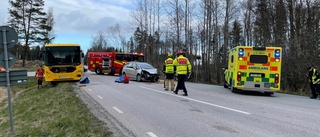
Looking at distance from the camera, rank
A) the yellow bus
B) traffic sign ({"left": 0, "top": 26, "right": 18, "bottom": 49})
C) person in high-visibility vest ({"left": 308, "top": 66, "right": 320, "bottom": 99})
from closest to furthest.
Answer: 1. traffic sign ({"left": 0, "top": 26, "right": 18, "bottom": 49})
2. person in high-visibility vest ({"left": 308, "top": 66, "right": 320, "bottom": 99})
3. the yellow bus

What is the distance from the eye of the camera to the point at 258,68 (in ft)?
48.3

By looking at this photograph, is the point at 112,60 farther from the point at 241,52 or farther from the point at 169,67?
the point at 241,52

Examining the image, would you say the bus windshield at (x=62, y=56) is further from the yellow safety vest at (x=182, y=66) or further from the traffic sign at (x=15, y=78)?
the traffic sign at (x=15, y=78)

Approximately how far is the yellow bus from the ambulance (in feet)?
37.5

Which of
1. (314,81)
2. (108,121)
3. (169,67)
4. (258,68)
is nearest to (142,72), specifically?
(169,67)

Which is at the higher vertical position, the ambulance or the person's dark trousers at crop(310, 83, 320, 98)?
the ambulance

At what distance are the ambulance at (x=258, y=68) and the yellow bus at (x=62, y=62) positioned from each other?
1142 cm

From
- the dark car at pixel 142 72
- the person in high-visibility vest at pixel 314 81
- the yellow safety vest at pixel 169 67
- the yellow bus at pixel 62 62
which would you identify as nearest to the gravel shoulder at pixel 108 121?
the yellow safety vest at pixel 169 67

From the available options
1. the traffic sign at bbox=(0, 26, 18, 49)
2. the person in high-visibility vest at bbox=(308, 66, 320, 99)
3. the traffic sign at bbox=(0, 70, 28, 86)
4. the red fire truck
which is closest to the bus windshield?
the traffic sign at bbox=(0, 70, 28, 86)

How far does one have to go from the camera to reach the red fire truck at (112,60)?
34.1 metres

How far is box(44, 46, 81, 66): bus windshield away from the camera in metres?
20.2

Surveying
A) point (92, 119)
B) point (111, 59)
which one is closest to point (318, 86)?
point (92, 119)

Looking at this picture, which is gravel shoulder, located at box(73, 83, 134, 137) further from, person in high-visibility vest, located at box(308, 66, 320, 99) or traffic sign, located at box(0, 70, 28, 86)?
person in high-visibility vest, located at box(308, 66, 320, 99)

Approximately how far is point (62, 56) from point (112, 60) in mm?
13870
